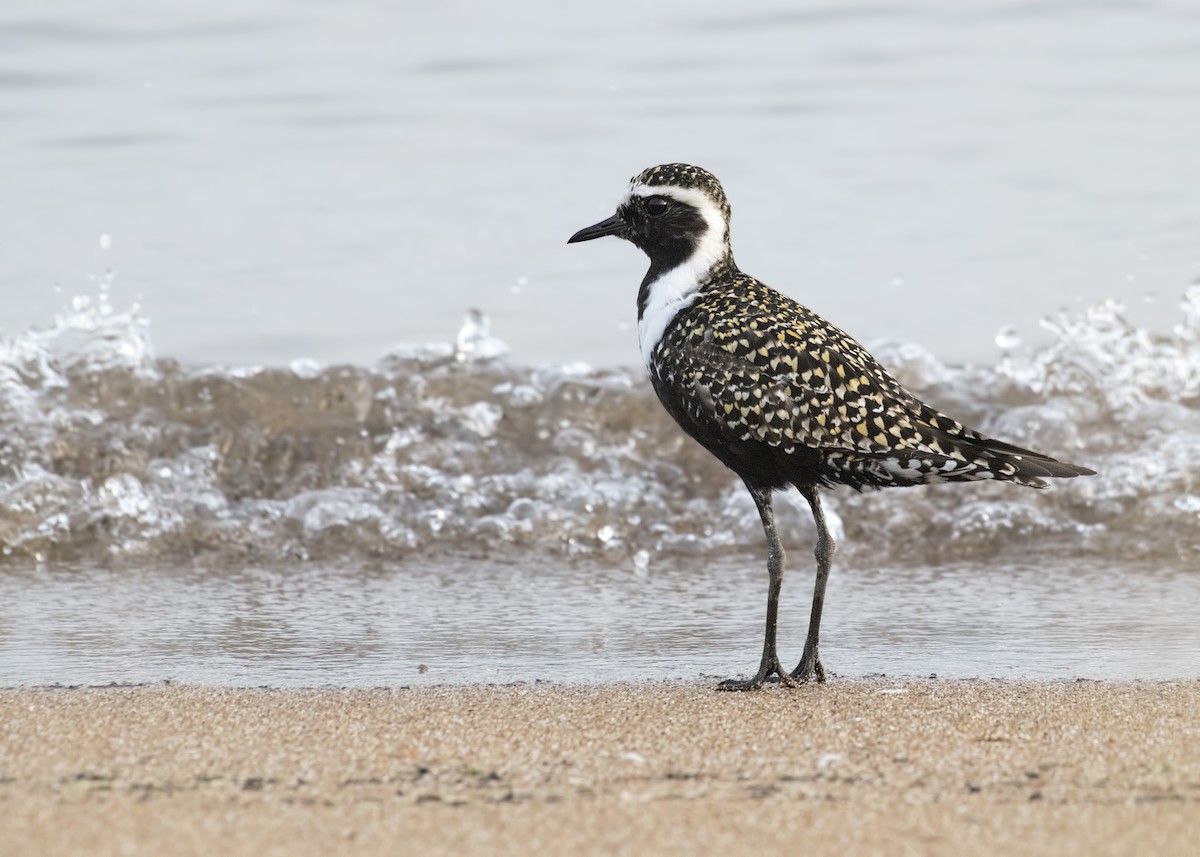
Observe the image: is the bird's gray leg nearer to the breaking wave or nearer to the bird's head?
the bird's head

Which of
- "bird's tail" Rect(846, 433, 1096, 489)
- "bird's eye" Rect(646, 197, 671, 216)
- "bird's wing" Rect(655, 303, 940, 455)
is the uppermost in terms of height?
"bird's eye" Rect(646, 197, 671, 216)

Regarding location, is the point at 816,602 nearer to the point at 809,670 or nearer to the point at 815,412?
the point at 809,670

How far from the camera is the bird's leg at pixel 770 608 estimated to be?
5258mm

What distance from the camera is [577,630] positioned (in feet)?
20.8

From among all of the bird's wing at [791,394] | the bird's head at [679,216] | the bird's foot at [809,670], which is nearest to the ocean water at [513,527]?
the bird's foot at [809,670]

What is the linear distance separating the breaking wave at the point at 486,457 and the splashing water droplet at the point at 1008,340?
9 cm

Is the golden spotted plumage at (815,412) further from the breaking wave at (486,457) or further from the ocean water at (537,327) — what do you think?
the breaking wave at (486,457)

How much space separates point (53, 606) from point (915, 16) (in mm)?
12866

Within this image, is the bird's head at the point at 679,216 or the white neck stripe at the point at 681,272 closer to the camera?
the white neck stripe at the point at 681,272

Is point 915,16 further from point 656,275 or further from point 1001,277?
point 656,275

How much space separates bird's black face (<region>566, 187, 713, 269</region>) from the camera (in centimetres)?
594

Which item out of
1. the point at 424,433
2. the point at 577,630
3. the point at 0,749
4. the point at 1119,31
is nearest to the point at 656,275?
the point at 577,630

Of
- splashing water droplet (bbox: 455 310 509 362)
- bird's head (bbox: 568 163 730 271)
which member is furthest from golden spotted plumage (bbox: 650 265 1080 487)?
splashing water droplet (bbox: 455 310 509 362)

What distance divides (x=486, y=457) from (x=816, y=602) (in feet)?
13.8
